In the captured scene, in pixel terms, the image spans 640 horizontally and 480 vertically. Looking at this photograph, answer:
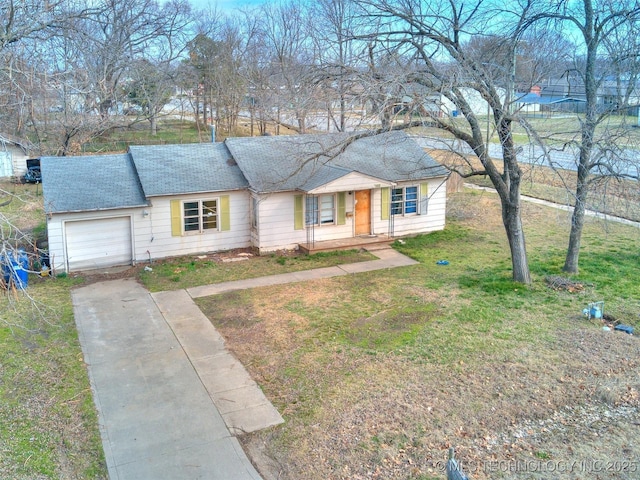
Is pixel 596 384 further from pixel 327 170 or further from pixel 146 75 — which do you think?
pixel 146 75

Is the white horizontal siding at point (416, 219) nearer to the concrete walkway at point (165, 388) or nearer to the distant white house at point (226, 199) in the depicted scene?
the distant white house at point (226, 199)

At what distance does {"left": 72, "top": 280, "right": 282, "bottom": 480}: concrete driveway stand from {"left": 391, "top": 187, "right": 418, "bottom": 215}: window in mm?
8305

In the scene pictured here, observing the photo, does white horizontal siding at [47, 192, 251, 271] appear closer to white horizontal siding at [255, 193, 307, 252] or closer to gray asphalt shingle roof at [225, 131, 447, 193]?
white horizontal siding at [255, 193, 307, 252]

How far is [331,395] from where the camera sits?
940 centimetres

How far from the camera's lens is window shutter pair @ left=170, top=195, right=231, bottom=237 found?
17.0 m

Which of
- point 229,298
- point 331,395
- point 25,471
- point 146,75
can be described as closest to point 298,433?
point 331,395

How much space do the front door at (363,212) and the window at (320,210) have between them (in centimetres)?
90

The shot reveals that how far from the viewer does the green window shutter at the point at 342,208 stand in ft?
60.9

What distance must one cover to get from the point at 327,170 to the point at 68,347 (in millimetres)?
9809

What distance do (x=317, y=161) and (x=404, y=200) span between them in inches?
154

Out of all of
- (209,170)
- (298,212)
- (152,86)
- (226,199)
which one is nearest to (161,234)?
(226,199)

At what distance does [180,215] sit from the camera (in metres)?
17.1

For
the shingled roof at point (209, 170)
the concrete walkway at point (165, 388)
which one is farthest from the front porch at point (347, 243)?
the concrete walkway at point (165, 388)

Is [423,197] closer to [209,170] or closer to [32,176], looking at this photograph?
[209,170]
